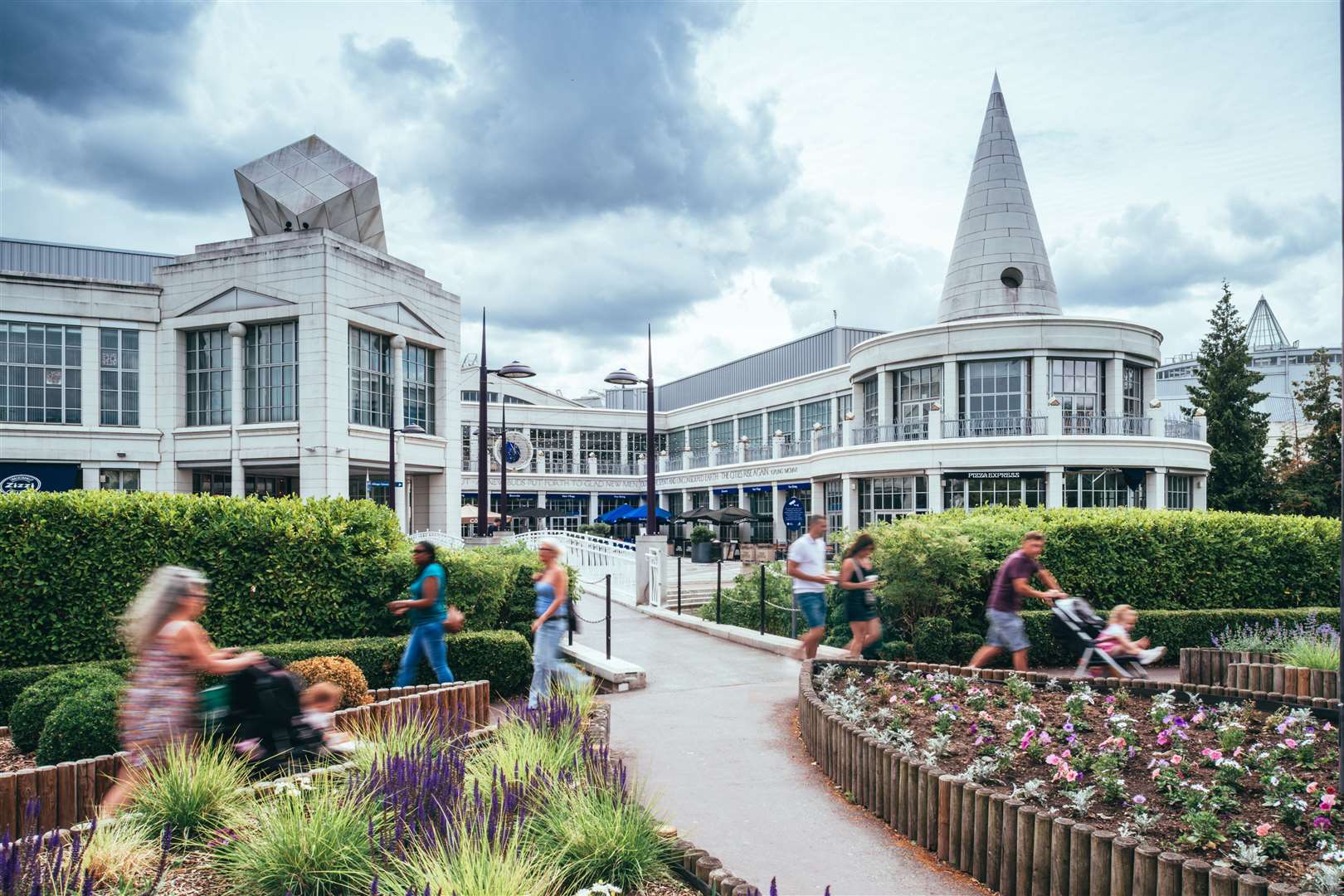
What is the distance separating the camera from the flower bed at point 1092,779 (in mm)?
4684

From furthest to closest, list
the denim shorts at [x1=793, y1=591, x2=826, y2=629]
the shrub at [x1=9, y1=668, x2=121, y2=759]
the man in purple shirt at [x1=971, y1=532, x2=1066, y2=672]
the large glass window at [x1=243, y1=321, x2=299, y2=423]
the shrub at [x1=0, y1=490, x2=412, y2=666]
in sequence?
1. the large glass window at [x1=243, y1=321, x2=299, y2=423]
2. the denim shorts at [x1=793, y1=591, x2=826, y2=629]
3. the man in purple shirt at [x1=971, y1=532, x2=1066, y2=672]
4. the shrub at [x1=0, y1=490, x2=412, y2=666]
5. the shrub at [x1=9, y1=668, x2=121, y2=759]

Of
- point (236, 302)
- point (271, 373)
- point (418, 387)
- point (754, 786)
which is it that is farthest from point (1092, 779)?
point (418, 387)

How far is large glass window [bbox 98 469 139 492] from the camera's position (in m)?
31.6

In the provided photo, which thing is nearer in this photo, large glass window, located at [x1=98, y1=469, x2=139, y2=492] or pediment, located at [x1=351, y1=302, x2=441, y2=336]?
large glass window, located at [x1=98, y1=469, x2=139, y2=492]

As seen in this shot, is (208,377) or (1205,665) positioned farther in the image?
(208,377)

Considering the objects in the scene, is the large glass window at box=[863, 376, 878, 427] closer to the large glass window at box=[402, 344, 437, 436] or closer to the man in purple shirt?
the large glass window at box=[402, 344, 437, 436]

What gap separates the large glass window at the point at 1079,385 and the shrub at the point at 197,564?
26.2m

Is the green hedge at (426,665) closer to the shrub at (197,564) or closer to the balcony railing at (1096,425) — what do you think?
the shrub at (197,564)

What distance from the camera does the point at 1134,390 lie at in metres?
32.8

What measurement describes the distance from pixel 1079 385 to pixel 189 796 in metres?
31.8

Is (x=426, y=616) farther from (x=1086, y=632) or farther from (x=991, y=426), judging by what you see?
(x=991, y=426)

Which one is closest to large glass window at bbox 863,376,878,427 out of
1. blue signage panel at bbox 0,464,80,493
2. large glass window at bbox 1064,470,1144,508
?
large glass window at bbox 1064,470,1144,508

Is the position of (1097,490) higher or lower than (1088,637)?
higher

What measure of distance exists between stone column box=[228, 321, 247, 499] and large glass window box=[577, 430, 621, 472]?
93.8 ft
